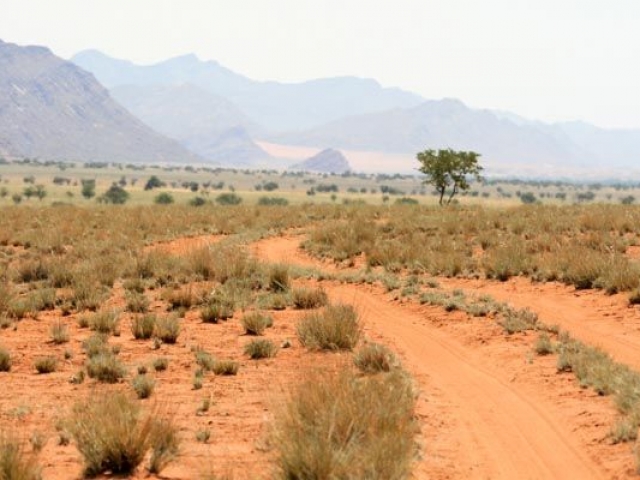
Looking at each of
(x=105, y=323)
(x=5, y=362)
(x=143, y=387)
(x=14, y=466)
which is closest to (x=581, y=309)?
(x=105, y=323)

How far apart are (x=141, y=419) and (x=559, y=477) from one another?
4.57 meters

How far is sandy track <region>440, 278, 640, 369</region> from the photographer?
1432cm

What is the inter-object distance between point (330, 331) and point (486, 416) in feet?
13.5

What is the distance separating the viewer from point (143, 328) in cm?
1521

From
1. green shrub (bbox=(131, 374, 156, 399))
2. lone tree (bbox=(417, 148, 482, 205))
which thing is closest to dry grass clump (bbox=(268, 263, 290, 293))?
green shrub (bbox=(131, 374, 156, 399))

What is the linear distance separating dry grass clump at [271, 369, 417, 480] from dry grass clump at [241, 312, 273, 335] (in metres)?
5.67

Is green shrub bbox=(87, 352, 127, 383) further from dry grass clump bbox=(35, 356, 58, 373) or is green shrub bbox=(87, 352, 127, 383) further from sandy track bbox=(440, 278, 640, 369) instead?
sandy track bbox=(440, 278, 640, 369)

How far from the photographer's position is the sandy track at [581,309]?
1432 cm

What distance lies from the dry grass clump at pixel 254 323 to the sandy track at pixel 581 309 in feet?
17.5

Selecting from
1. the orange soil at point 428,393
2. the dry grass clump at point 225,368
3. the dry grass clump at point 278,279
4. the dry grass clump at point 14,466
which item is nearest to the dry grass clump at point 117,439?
the orange soil at point 428,393

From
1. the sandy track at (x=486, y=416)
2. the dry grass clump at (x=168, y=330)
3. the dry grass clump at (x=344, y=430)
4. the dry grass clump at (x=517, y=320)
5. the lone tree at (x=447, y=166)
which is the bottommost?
the dry grass clump at (x=168, y=330)

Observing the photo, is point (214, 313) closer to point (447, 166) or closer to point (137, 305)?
point (137, 305)

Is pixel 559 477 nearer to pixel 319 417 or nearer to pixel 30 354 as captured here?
pixel 319 417

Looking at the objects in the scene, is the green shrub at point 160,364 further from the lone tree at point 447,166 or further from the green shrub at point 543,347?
the lone tree at point 447,166
